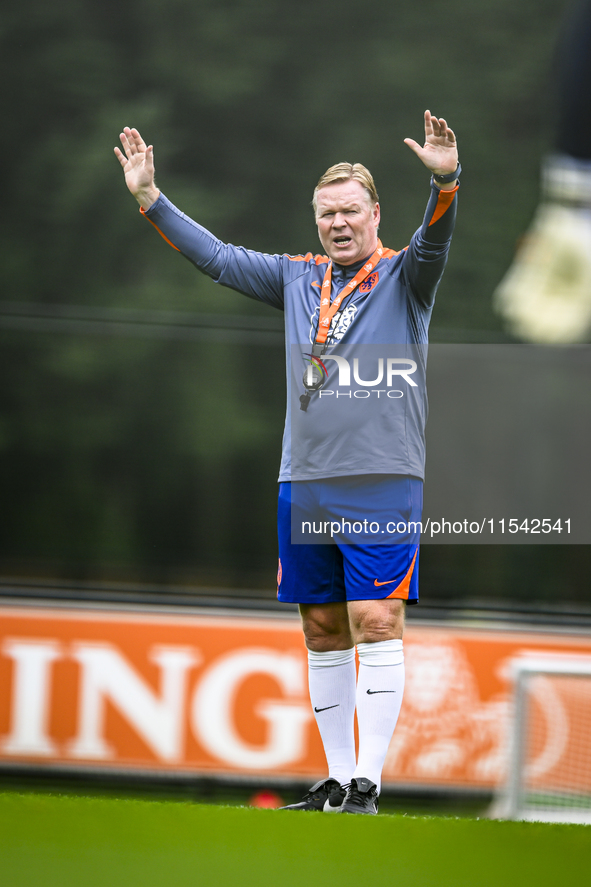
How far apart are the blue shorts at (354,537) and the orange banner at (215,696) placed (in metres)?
0.47

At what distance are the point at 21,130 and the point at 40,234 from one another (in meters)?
0.28

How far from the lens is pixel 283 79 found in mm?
2184

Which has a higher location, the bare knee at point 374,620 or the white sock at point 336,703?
the bare knee at point 374,620

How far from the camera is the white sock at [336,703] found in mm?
1720

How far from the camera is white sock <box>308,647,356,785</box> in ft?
5.64

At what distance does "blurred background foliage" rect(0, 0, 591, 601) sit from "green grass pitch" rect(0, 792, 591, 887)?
2.14 feet

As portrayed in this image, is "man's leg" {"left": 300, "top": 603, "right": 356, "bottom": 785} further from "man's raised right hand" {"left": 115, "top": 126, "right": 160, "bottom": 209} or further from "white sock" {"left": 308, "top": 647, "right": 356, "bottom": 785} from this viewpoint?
"man's raised right hand" {"left": 115, "top": 126, "right": 160, "bottom": 209}

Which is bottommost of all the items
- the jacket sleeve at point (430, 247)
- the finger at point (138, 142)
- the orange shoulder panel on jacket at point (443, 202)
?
the jacket sleeve at point (430, 247)

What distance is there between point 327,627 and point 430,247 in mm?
780

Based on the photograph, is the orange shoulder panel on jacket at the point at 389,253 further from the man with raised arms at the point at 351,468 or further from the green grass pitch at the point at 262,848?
the green grass pitch at the point at 262,848

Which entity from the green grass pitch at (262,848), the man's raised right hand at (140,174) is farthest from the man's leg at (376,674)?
the man's raised right hand at (140,174)

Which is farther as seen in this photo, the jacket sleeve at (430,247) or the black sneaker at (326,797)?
the black sneaker at (326,797)

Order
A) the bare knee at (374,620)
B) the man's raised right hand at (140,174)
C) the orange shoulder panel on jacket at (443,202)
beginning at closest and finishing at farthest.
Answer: the orange shoulder panel on jacket at (443,202) < the bare knee at (374,620) < the man's raised right hand at (140,174)

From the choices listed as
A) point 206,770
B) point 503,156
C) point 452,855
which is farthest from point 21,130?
point 452,855
